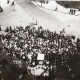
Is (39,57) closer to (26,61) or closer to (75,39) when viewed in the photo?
(26,61)

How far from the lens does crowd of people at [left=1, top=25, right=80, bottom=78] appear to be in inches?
387

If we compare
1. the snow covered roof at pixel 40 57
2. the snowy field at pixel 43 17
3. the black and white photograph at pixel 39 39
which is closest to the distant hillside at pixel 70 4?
the black and white photograph at pixel 39 39

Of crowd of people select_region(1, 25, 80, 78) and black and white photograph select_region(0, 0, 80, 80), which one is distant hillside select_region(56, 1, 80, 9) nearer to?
black and white photograph select_region(0, 0, 80, 80)

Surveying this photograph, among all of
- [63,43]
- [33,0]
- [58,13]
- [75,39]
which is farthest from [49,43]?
[33,0]

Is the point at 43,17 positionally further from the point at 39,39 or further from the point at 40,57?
the point at 40,57

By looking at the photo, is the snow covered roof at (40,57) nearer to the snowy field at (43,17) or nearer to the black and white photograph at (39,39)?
the black and white photograph at (39,39)

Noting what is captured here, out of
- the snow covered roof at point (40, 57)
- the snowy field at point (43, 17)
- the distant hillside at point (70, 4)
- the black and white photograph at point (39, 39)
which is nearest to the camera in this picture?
the black and white photograph at point (39, 39)

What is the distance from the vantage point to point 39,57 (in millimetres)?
9883

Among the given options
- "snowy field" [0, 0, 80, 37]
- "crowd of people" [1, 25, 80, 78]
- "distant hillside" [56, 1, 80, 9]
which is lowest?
"crowd of people" [1, 25, 80, 78]

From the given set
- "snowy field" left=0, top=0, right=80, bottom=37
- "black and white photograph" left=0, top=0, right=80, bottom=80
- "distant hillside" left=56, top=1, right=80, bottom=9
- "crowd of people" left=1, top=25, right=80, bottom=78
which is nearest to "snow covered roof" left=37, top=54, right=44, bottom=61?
"black and white photograph" left=0, top=0, right=80, bottom=80

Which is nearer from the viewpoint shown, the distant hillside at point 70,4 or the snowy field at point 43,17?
the snowy field at point 43,17

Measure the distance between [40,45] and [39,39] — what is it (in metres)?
0.55

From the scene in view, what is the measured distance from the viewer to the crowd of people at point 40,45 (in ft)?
32.3

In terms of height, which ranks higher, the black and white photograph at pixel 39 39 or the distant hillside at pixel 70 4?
the distant hillside at pixel 70 4
